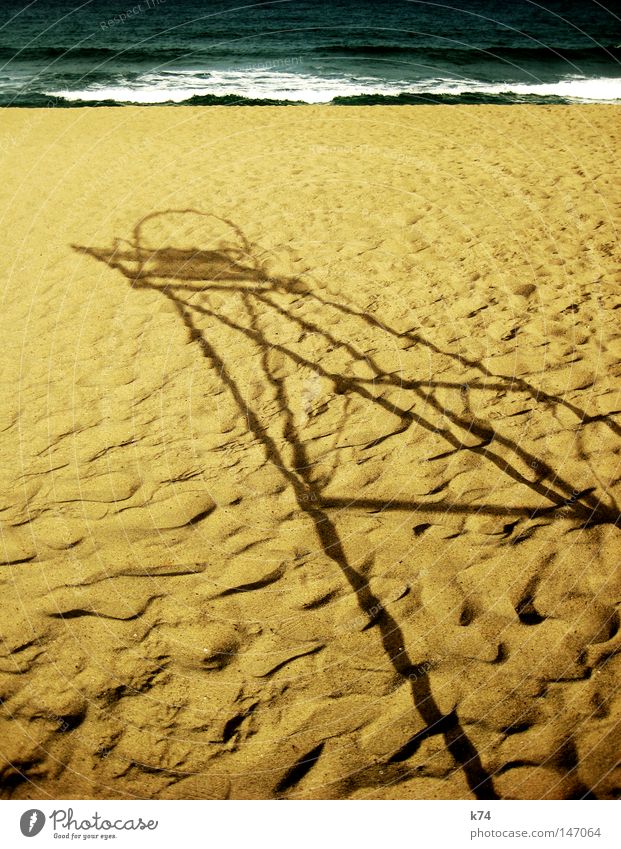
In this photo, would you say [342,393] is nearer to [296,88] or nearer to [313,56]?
[296,88]

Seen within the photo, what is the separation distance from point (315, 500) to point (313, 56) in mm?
24372

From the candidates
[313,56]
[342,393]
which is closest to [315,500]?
[342,393]

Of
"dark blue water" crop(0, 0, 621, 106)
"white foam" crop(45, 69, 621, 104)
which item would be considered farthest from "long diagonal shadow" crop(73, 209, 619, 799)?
"white foam" crop(45, 69, 621, 104)

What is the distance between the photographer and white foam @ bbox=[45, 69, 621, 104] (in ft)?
59.1

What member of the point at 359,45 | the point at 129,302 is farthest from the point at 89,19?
the point at 129,302

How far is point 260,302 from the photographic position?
654 cm

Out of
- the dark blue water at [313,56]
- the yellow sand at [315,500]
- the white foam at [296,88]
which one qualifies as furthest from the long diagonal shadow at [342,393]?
the white foam at [296,88]

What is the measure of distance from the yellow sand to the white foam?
38.4 ft

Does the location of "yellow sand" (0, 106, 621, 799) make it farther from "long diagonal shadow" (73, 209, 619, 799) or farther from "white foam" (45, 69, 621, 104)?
"white foam" (45, 69, 621, 104)

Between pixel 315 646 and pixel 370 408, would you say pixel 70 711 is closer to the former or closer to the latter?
pixel 315 646

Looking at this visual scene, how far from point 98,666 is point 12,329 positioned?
447 cm

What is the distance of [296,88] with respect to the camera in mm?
18891

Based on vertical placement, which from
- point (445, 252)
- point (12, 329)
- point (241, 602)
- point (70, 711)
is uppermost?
point (445, 252)

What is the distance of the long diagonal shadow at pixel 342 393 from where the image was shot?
3.13 meters
